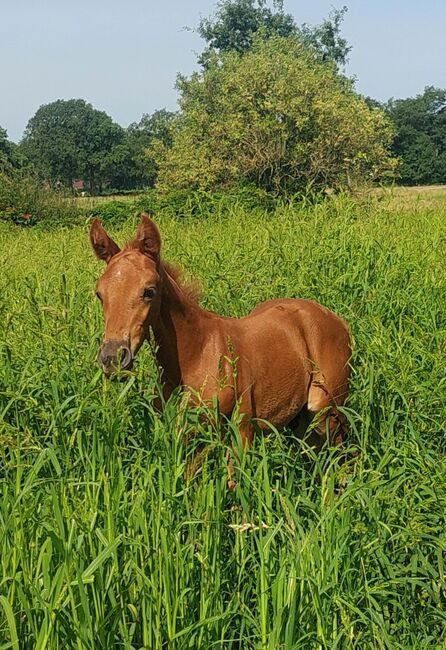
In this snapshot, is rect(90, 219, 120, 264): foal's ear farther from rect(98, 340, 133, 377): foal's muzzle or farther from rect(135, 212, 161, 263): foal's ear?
rect(98, 340, 133, 377): foal's muzzle

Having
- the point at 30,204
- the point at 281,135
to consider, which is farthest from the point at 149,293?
the point at 281,135

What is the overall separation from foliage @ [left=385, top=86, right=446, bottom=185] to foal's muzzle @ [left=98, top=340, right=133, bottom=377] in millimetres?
60276

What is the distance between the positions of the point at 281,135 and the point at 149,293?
1710cm

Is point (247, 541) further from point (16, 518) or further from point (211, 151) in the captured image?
point (211, 151)

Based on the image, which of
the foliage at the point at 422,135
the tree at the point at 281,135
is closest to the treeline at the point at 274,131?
the tree at the point at 281,135

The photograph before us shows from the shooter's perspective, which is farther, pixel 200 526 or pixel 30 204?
pixel 30 204

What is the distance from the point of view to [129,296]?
328 cm

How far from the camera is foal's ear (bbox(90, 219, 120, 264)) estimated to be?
366 centimetres

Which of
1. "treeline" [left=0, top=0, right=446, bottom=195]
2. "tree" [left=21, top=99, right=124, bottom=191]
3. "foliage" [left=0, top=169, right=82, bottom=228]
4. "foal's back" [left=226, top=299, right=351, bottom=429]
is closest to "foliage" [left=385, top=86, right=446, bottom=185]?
"treeline" [left=0, top=0, right=446, bottom=195]

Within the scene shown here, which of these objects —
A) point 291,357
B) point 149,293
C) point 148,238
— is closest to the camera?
point 149,293

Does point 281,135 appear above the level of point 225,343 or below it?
above

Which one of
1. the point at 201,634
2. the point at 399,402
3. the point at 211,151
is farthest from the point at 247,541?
the point at 211,151

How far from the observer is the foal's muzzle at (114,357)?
3012 millimetres

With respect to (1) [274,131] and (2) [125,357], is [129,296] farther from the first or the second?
(1) [274,131]
